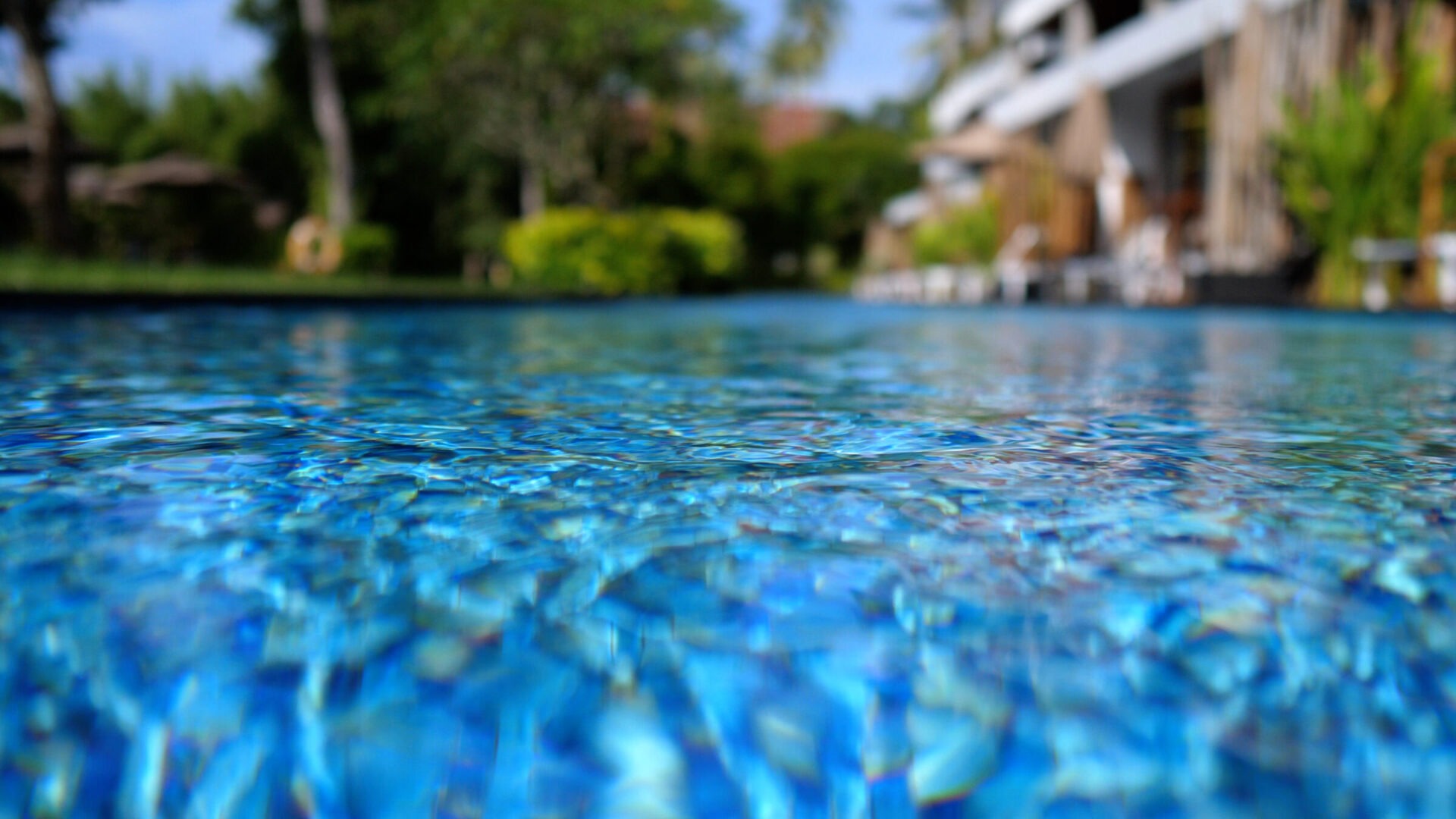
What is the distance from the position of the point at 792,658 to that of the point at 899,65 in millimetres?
46923

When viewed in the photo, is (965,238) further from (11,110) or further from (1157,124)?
(11,110)

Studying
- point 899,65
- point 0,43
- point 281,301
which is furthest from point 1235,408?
point 899,65

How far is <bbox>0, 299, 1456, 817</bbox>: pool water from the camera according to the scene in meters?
0.93

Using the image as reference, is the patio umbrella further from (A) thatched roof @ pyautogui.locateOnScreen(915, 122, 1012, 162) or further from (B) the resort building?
(A) thatched roof @ pyautogui.locateOnScreen(915, 122, 1012, 162)

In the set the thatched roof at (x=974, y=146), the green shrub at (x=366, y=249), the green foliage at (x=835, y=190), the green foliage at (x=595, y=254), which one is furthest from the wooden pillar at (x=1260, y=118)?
the green foliage at (x=835, y=190)

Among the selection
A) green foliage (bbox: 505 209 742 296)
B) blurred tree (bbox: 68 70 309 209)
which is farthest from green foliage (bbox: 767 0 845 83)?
green foliage (bbox: 505 209 742 296)

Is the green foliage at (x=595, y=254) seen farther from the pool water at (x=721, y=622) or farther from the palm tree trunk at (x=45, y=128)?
the pool water at (x=721, y=622)

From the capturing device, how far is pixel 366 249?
56.8 feet

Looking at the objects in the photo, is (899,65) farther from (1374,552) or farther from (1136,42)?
(1374,552)

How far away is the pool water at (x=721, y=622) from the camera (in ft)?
3.04

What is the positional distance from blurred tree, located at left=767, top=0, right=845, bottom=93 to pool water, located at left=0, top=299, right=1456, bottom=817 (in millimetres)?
50873

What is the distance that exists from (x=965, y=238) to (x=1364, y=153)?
8.88 m

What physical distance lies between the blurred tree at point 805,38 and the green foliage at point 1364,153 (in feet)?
144

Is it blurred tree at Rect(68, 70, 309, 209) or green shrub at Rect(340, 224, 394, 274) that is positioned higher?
blurred tree at Rect(68, 70, 309, 209)
